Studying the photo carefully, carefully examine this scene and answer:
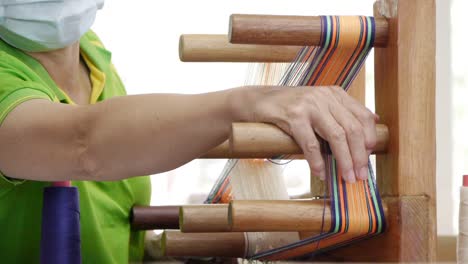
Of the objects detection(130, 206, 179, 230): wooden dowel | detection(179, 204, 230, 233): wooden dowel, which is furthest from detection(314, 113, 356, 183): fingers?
detection(130, 206, 179, 230): wooden dowel

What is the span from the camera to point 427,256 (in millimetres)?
888

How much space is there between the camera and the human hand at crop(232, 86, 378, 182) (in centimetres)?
82

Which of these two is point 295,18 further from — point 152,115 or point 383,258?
point 383,258

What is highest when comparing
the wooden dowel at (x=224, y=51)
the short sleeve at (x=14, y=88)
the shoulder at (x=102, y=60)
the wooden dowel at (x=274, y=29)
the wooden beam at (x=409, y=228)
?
the shoulder at (x=102, y=60)

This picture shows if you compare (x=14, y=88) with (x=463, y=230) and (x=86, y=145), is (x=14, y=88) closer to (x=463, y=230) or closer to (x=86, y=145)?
(x=86, y=145)

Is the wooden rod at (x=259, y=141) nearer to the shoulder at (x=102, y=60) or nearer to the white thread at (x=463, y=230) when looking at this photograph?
the white thread at (x=463, y=230)

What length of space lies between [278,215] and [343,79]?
0.19 meters

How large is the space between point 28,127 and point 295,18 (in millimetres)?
328

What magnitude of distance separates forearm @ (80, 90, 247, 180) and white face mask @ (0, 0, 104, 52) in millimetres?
413

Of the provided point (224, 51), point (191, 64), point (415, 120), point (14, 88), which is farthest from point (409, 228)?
point (191, 64)

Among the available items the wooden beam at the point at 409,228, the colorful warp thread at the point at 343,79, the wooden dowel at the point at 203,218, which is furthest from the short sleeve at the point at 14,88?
the wooden beam at the point at 409,228

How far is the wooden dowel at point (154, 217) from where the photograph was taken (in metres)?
1.34

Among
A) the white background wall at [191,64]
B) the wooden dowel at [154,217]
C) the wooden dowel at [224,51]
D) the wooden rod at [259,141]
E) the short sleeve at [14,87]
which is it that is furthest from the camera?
the white background wall at [191,64]

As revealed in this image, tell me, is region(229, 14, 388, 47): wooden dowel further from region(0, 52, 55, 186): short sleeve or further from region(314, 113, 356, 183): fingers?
region(0, 52, 55, 186): short sleeve
